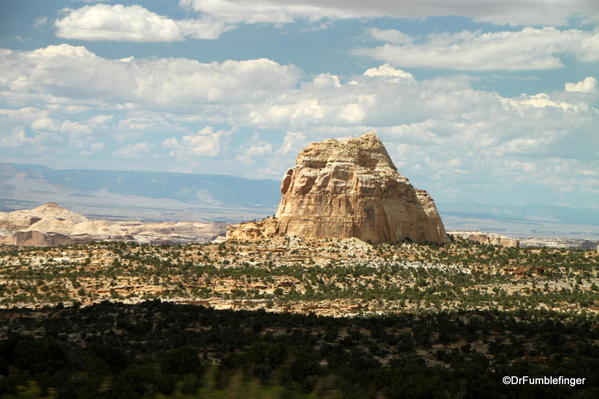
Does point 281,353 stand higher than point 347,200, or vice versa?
point 347,200

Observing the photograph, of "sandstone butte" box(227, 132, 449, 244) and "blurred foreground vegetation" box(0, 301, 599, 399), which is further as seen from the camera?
"sandstone butte" box(227, 132, 449, 244)

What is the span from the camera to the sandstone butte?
78.3 m

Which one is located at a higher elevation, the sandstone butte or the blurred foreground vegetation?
the sandstone butte

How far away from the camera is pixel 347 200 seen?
257 ft

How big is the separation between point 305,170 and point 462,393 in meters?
55.5

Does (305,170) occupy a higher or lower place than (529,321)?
higher

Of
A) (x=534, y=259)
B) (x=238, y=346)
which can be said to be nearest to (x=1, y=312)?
(x=238, y=346)

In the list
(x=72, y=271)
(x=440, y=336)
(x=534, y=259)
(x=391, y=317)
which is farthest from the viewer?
(x=534, y=259)

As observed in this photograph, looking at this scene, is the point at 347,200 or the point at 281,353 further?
the point at 347,200

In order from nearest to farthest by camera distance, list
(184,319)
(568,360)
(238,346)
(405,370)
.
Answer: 1. (405,370)
2. (568,360)
3. (238,346)
4. (184,319)

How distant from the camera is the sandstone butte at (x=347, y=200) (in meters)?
78.3

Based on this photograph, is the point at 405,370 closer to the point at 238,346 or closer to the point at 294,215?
the point at 238,346

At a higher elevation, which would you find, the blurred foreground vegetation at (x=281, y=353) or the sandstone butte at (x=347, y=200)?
the sandstone butte at (x=347, y=200)

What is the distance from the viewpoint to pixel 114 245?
80.8 meters
